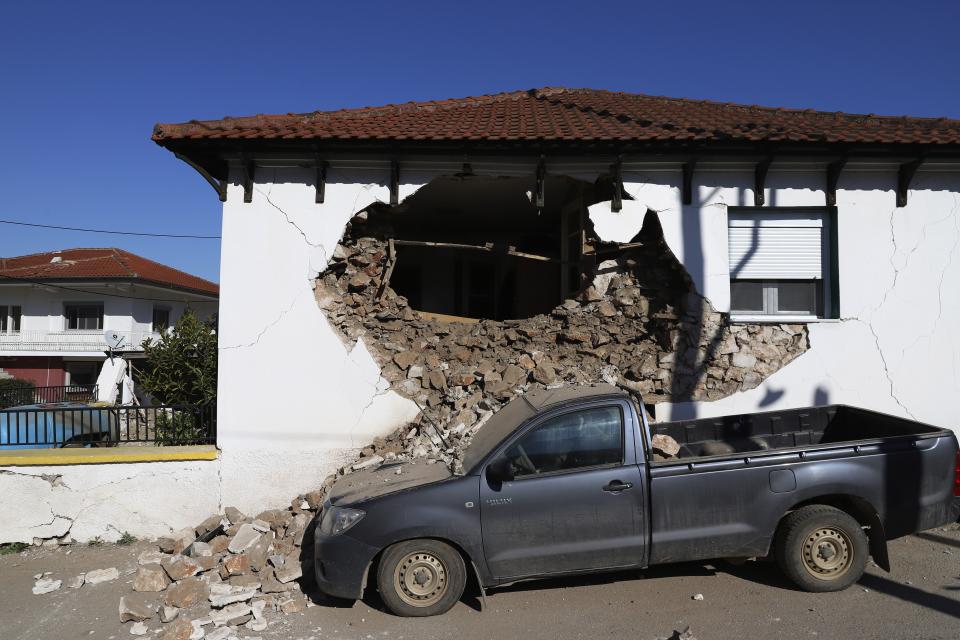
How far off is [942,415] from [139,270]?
32.0 meters

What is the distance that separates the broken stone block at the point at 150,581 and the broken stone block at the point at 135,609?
192 mm

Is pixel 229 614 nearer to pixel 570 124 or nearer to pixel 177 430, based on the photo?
pixel 177 430

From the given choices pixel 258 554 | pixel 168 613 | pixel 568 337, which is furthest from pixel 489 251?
pixel 168 613

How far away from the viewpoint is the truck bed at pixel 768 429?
19.0 feet

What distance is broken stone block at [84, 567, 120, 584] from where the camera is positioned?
5461 millimetres

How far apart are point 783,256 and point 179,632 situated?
7540mm

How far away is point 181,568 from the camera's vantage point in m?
5.25

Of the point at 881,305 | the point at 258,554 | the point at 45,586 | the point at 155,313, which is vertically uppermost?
the point at 155,313

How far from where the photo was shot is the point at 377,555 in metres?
4.50

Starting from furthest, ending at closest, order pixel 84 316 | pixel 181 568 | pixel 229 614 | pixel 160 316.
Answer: pixel 160 316, pixel 84 316, pixel 181 568, pixel 229 614

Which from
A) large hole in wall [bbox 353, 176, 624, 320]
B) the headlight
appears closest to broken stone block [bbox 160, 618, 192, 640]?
the headlight

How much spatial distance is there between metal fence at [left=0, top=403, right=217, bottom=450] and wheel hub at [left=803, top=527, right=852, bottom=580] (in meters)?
6.42

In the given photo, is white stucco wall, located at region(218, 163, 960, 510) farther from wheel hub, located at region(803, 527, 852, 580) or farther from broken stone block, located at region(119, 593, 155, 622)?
wheel hub, located at region(803, 527, 852, 580)

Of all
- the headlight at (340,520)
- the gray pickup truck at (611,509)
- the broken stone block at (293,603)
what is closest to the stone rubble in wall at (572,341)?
the broken stone block at (293,603)
